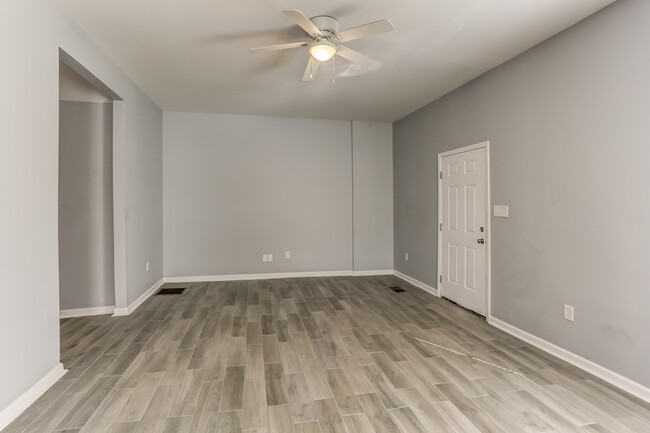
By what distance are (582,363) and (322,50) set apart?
3.19 meters

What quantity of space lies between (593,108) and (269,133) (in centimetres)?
438

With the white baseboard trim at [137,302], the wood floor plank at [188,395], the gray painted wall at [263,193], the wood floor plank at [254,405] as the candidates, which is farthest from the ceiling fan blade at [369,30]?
the white baseboard trim at [137,302]

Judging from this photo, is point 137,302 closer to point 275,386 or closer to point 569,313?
point 275,386

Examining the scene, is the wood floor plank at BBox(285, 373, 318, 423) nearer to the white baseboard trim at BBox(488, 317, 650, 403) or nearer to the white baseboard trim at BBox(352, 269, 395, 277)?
the white baseboard trim at BBox(488, 317, 650, 403)

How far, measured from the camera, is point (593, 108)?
252 centimetres

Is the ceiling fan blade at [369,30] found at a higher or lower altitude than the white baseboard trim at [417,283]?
higher

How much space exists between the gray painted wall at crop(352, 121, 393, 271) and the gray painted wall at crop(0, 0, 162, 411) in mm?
4196

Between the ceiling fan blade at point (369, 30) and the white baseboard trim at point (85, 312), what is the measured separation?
3.81 meters

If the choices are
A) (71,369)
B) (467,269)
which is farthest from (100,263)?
(467,269)

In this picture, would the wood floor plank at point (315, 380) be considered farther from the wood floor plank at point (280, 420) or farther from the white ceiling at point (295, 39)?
the white ceiling at point (295, 39)

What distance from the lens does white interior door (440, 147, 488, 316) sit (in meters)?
3.79

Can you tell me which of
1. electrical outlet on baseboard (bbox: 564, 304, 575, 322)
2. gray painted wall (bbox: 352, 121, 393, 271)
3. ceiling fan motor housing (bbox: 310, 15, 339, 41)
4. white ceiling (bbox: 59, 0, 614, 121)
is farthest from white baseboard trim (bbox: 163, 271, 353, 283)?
ceiling fan motor housing (bbox: 310, 15, 339, 41)

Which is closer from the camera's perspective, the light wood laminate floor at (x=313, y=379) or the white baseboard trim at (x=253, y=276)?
the light wood laminate floor at (x=313, y=379)

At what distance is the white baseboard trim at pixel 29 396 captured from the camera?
1.88 m
